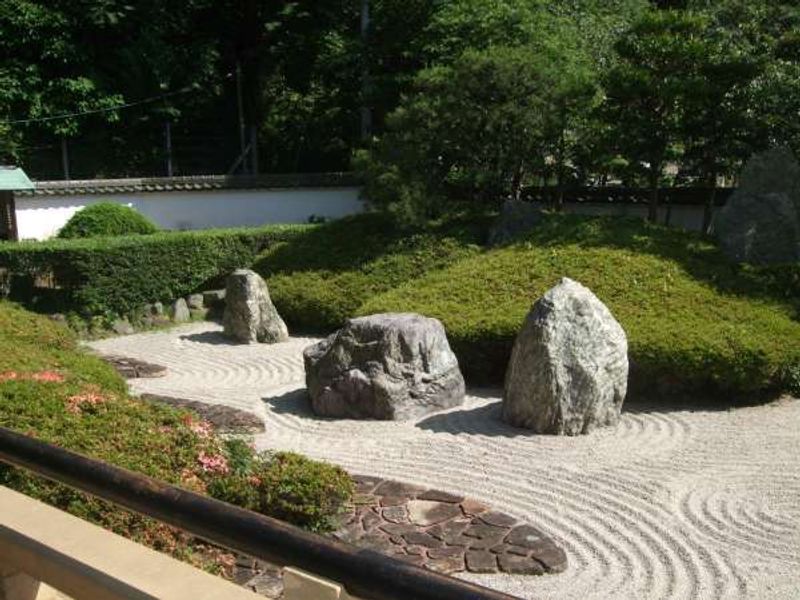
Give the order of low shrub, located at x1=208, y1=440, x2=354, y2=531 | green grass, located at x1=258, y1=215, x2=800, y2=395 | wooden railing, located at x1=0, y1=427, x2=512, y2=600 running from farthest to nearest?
green grass, located at x1=258, y1=215, x2=800, y2=395, low shrub, located at x1=208, y1=440, x2=354, y2=531, wooden railing, located at x1=0, y1=427, x2=512, y2=600

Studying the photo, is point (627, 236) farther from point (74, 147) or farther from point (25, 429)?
point (74, 147)

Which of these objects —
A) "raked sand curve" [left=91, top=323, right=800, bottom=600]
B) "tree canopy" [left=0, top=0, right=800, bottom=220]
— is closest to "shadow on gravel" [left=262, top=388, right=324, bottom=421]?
"raked sand curve" [left=91, top=323, right=800, bottom=600]

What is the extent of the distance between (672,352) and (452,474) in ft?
9.78

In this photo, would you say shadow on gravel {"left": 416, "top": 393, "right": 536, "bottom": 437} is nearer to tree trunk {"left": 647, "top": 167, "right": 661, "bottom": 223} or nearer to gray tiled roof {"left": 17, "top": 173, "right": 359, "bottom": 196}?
tree trunk {"left": 647, "top": 167, "right": 661, "bottom": 223}

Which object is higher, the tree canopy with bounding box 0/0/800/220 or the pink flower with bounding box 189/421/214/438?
the tree canopy with bounding box 0/0/800/220

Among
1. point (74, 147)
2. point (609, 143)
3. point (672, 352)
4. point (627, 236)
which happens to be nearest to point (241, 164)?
point (74, 147)

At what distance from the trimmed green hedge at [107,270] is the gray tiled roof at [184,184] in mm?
3994

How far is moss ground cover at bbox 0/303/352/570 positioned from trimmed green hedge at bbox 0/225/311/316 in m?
8.24

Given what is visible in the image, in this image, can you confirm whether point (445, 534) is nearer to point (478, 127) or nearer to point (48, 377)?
point (48, 377)

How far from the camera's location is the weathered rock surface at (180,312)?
14.6 meters

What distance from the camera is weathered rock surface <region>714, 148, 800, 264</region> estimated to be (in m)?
10.9

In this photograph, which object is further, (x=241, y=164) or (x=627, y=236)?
(x=241, y=164)

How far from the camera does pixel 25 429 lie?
467 cm

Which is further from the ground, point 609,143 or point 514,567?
point 609,143
